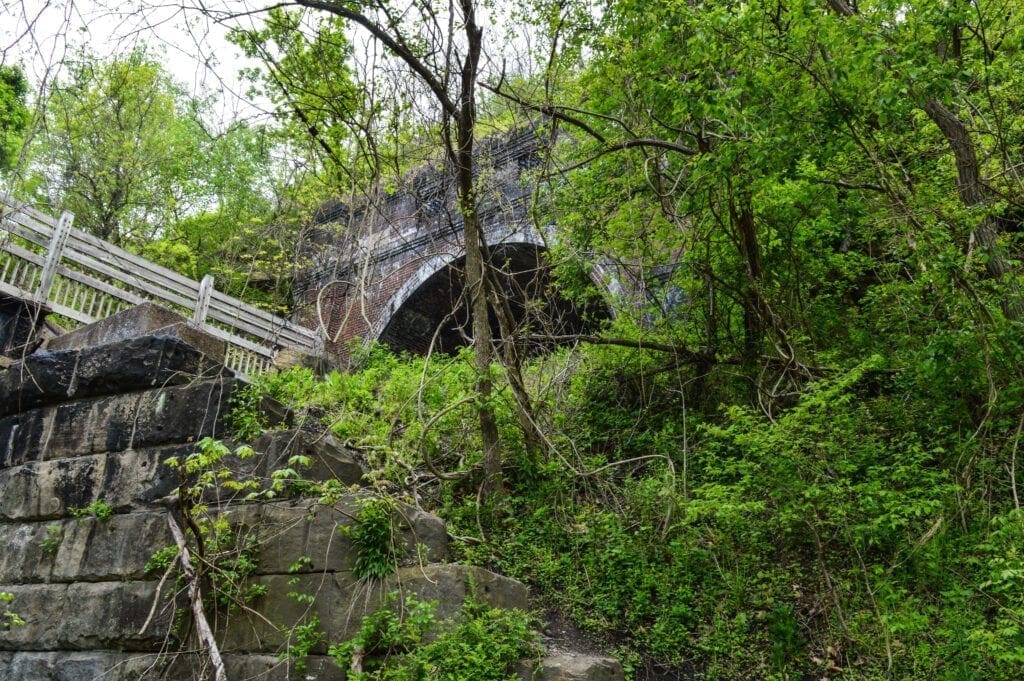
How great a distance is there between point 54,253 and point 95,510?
4418 mm

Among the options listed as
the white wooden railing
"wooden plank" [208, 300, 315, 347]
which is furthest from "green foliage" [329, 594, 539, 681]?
"wooden plank" [208, 300, 315, 347]

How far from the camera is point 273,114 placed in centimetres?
548

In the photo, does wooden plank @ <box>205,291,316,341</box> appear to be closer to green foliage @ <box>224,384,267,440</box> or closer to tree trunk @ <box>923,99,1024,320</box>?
green foliage @ <box>224,384,267,440</box>

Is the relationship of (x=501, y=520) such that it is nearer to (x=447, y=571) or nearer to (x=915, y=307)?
(x=447, y=571)

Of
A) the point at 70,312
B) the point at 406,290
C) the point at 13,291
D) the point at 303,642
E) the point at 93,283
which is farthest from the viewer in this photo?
the point at 406,290

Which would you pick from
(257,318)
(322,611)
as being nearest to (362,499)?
(322,611)

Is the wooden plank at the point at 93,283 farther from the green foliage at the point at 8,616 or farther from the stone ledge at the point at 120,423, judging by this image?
the green foliage at the point at 8,616

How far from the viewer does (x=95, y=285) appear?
819cm

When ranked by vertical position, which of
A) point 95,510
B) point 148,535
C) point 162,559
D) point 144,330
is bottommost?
point 162,559

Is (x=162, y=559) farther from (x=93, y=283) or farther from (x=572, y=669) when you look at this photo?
(x=93, y=283)

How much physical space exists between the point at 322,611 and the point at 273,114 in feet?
11.8

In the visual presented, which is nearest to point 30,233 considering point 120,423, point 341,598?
point 120,423

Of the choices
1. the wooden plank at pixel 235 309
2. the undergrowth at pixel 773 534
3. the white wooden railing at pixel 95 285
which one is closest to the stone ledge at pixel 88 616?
the undergrowth at pixel 773 534

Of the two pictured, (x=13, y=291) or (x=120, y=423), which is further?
(x=13, y=291)
